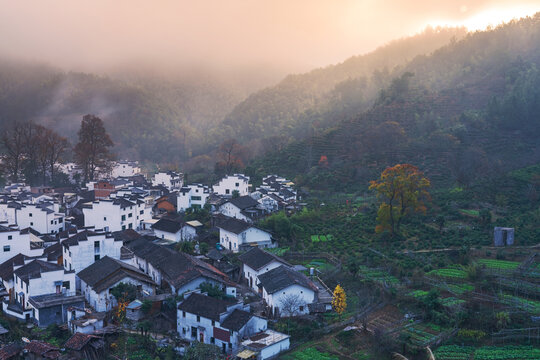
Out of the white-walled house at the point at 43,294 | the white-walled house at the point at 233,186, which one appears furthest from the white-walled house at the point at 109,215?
the white-walled house at the point at 233,186

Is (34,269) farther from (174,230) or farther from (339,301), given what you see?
(339,301)

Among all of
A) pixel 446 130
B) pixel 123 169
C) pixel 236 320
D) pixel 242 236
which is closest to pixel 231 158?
pixel 123 169

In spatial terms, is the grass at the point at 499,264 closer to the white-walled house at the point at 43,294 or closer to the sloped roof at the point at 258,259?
the sloped roof at the point at 258,259

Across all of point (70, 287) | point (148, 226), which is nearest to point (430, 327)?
point (70, 287)

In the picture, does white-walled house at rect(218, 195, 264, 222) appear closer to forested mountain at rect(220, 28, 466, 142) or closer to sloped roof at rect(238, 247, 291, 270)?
sloped roof at rect(238, 247, 291, 270)

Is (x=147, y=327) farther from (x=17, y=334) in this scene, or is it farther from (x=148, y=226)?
(x=148, y=226)
